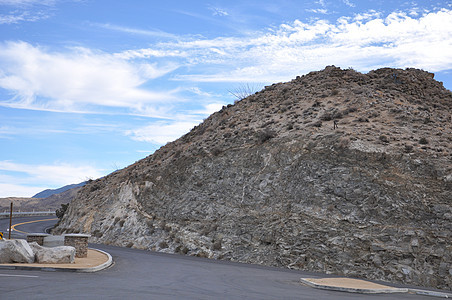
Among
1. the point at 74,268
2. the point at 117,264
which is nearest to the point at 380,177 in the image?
the point at 117,264

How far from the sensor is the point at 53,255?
63.5 ft

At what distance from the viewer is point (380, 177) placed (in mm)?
29859

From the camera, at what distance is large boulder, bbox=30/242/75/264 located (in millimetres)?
19172

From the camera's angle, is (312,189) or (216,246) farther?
(312,189)

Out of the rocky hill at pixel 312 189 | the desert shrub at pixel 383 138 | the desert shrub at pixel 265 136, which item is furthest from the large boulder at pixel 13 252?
the desert shrub at pixel 383 138

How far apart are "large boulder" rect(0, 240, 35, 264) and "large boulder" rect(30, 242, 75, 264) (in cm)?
57

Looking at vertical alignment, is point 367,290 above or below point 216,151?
below

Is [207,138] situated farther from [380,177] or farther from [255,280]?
[255,280]

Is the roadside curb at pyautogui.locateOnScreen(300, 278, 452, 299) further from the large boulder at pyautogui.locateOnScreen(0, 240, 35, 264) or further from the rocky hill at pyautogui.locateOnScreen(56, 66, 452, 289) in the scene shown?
the large boulder at pyautogui.locateOnScreen(0, 240, 35, 264)

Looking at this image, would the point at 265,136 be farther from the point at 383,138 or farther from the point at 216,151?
the point at 383,138

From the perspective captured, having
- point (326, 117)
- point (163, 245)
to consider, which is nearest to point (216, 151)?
point (326, 117)

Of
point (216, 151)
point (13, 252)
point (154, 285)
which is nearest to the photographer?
point (154, 285)

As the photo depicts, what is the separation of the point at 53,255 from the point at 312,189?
62.0ft

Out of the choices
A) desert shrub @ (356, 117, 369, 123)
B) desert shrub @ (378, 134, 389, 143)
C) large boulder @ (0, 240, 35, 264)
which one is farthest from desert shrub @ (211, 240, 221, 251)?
desert shrub @ (356, 117, 369, 123)
